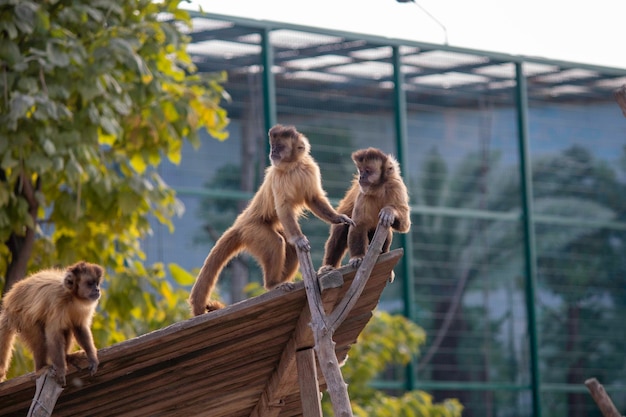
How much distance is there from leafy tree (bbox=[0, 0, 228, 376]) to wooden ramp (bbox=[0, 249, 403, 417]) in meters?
1.83

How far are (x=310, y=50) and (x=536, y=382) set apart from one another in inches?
187

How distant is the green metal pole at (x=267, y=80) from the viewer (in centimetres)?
1291

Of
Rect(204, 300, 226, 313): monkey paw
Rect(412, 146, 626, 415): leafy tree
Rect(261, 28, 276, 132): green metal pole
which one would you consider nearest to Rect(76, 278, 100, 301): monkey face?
Rect(204, 300, 226, 313): monkey paw

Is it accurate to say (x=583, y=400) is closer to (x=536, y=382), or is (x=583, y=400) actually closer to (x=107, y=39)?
(x=536, y=382)

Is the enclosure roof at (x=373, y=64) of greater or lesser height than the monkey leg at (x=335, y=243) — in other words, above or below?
above

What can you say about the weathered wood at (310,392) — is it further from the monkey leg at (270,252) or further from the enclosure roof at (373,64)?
the enclosure roof at (373,64)

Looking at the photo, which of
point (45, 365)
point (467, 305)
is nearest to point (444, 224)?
point (467, 305)

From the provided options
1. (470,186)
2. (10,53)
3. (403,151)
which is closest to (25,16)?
(10,53)

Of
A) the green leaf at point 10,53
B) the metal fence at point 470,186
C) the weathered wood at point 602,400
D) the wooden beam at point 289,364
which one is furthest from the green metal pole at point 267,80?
the wooden beam at point 289,364

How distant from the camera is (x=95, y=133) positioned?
8.83 m

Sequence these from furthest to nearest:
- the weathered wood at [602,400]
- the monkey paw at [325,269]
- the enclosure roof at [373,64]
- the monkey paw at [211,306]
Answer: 1. the enclosure roof at [373,64]
2. the weathered wood at [602,400]
3. the monkey paw at [211,306]
4. the monkey paw at [325,269]

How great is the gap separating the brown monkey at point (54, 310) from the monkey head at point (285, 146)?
1.14 meters

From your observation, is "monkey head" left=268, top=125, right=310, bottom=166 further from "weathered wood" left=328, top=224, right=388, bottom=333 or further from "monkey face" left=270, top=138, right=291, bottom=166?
"weathered wood" left=328, top=224, right=388, bottom=333

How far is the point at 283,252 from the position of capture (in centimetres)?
689
